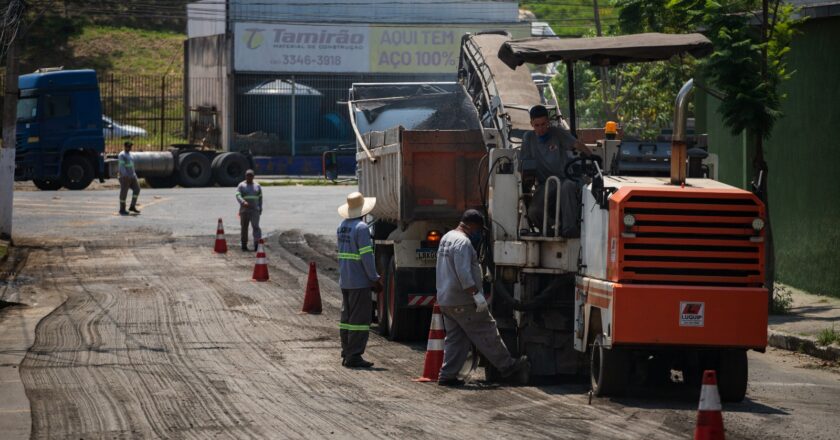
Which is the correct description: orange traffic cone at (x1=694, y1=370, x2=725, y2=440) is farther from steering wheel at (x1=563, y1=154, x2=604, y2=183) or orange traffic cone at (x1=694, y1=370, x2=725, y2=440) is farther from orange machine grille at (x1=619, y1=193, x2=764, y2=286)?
steering wheel at (x1=563, y1=154, x2=604, y2=183)

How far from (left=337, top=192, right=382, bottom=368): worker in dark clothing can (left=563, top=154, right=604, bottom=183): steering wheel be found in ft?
8.65

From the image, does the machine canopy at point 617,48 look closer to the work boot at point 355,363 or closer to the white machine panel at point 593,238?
the white machine panel at point 593,238

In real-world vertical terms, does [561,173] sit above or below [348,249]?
above

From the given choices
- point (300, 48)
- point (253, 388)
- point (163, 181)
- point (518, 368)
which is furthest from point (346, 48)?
point (253, 388)

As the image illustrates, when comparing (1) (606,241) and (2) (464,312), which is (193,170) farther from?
(1) (606,241)

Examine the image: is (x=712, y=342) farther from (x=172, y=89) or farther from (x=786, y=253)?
(x=172, y=89)

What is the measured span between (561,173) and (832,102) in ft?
28.2

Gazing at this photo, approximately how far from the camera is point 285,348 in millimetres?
14602

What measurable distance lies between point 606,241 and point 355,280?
3.68 metres

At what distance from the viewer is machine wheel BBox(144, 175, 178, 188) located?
141 feet

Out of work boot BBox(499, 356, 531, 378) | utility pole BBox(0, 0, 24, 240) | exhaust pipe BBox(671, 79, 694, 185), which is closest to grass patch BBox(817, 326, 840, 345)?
work boot BBox(499, 356, 531, 378)

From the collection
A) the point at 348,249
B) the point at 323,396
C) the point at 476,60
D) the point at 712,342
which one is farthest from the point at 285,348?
the point at 712,342

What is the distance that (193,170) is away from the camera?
43.1 m

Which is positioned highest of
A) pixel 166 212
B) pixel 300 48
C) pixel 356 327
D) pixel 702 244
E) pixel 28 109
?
pixel 300 48
